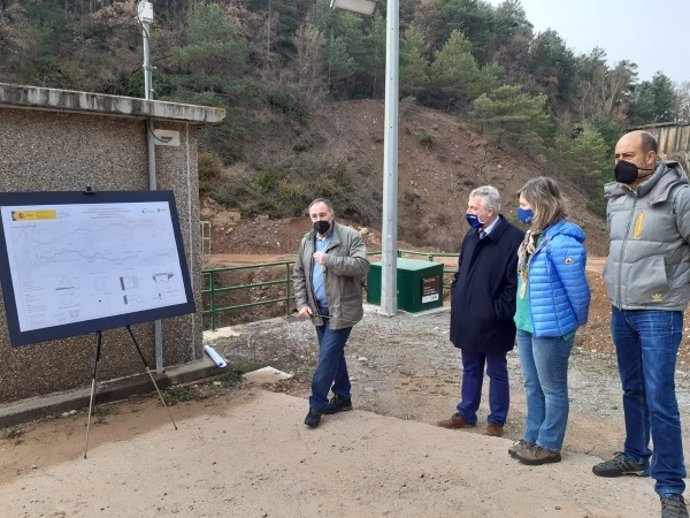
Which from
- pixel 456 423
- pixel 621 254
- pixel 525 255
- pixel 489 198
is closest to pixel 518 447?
pixel 456 423

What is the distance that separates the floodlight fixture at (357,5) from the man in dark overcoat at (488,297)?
5.51 m

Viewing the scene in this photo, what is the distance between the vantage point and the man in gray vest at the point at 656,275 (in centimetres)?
266

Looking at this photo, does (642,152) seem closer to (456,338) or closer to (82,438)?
(456,338)

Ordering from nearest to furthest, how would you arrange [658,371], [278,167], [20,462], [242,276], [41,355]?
1. [658,371]
2. [20,462]
3. [41,355]
4. [242,276]
5. [278,167]

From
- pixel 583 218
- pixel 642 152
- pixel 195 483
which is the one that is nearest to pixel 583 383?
pixel 642 152

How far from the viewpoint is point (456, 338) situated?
3885 millimetres

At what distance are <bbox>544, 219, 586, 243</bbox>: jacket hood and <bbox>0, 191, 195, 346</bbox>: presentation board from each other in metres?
2.69

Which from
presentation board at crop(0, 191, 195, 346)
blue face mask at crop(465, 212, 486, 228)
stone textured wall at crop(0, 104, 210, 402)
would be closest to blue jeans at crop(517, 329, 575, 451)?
blue face mask at crop(465, 212, 486, 228)

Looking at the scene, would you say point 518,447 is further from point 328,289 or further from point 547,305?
point 328,289

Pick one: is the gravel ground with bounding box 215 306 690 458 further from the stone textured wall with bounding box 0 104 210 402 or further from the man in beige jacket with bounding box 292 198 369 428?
the stone textured wall with bounding box 0 104 210 402

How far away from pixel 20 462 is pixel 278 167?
20484 millimetres

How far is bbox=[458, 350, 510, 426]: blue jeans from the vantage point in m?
3.81

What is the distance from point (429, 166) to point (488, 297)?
28.4 meters

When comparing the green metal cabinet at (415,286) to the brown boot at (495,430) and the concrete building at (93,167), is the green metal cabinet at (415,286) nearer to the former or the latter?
the concrete building at (93,167)
